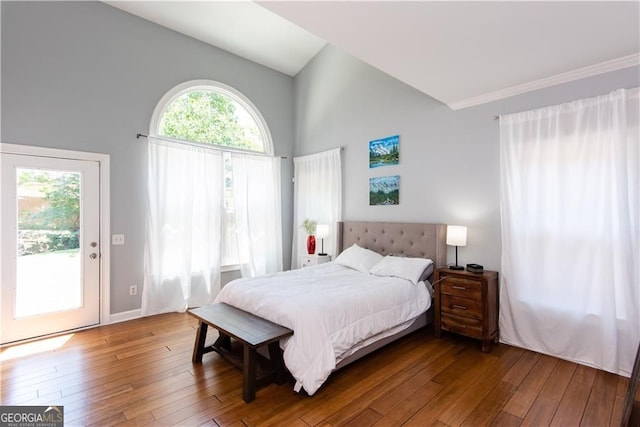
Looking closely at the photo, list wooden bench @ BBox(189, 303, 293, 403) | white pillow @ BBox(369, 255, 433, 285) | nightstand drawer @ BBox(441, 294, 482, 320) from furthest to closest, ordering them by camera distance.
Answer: white pillow @ BBox(369, 255, 433, 285)
nightstand drawer @ BBox(441, 294, 482, 320)
wooden bench @ BBox(189, 303, 293, 403)

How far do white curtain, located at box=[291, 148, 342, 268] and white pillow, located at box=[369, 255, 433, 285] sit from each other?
131 centimetres

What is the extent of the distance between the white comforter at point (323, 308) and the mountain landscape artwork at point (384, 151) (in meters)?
1.68

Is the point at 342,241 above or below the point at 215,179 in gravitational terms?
below

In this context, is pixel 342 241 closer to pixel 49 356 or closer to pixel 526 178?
pixel 526 178

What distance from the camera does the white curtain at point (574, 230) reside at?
8.37 ft

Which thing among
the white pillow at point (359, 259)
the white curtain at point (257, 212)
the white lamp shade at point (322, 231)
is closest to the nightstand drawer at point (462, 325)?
the white pillow at point (359, 259)

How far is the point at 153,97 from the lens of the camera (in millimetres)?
4172

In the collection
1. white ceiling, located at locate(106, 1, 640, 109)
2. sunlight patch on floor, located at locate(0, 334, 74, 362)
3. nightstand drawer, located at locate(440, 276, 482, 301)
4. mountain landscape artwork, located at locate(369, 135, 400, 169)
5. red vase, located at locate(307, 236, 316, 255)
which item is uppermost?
white ceiling, located at locate(106, 1, 640, 109)

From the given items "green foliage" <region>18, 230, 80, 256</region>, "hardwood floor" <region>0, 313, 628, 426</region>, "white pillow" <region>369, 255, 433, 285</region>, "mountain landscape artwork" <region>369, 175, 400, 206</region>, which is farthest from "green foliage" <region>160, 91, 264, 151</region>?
"white pillow" <region>369, 255, 433, 285</region>

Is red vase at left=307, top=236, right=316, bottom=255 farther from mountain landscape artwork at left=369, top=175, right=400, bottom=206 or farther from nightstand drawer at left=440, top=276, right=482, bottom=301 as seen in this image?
nightstand drawer at left=440, top=276, right=482, bottom=301

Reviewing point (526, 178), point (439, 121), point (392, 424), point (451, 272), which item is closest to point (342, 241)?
point (451, 272)

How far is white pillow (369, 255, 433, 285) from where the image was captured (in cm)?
Answer: 342

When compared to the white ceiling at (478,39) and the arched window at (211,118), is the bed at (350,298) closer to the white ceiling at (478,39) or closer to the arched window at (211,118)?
the white ceiling at (478,39)

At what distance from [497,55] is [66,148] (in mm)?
4464
